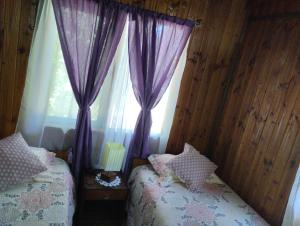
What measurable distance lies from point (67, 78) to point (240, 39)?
1.83 meters

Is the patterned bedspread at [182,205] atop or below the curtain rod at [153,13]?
below

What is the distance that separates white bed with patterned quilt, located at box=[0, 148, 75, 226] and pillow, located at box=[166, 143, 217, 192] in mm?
972

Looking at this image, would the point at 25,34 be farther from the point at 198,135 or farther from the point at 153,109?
the point at 198,135

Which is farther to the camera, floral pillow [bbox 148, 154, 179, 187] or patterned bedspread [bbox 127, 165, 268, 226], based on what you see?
floral pillow [bbox 148, 154, 179, 187]

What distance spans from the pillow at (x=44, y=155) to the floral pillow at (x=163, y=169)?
37.5 inches

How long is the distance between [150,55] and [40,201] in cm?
155

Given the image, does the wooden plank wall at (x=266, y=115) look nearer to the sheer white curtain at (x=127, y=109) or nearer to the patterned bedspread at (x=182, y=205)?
the patterned bedspread at (x=182, y=205)

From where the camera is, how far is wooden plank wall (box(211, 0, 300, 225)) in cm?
218

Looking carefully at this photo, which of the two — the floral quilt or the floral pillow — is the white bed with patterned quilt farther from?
the floral pillow

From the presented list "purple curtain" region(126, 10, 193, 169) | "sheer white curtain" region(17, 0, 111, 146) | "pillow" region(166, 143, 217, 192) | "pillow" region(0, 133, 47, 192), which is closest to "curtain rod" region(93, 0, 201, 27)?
"purple curtain" region(126, 10, 193, 169)

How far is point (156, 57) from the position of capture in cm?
255

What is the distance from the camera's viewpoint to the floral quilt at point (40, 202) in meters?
1.68

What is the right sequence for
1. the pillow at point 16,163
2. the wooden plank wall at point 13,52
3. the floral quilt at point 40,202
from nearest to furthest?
the floral quilt at point 40,202, the pillow at point 16,163, the wooden plank wall at point 13,52

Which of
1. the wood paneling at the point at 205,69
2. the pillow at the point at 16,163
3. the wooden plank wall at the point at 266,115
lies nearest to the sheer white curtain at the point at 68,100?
the wood paneling at the point at 205,69
